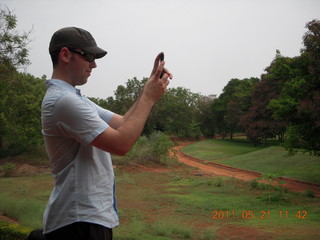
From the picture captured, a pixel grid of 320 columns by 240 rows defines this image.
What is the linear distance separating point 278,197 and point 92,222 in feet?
40.9

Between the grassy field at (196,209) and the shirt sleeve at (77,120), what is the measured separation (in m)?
4.89

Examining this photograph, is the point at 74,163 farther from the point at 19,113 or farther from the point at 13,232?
the point at 19,113

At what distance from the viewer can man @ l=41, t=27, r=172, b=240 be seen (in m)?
1.42

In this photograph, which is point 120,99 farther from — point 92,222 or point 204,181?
point 92,222

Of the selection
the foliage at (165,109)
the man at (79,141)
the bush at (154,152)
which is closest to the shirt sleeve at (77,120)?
the man at (79,141)

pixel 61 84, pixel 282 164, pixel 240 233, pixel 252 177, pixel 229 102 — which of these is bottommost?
pixel 252 177

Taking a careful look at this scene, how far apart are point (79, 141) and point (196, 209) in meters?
10.0

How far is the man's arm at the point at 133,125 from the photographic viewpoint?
1418 mm

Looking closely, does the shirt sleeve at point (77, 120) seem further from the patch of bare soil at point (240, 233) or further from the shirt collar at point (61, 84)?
the patch of bare soil at point (240, 233)

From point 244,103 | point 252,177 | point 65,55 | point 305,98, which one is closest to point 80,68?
point 65,55

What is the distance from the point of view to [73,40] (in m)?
1.55

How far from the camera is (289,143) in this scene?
50.4 feet

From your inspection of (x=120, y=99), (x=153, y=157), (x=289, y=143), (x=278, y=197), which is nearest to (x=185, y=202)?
(x=278, y=197)

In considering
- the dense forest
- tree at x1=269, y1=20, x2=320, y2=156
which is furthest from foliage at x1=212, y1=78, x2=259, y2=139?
tree at x1=269, y1=20, x2=320, y2=156
